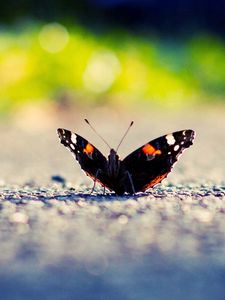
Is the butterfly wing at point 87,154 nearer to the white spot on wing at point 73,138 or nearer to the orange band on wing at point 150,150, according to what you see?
the white spot on wing at point 73,138

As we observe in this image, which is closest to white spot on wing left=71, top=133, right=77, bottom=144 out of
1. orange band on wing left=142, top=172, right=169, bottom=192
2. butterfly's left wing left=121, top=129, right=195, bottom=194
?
butterfly's left wing left=121, top=129, right=195, bottom=194

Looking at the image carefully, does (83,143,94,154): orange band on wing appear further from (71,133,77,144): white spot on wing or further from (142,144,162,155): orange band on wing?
(142,144,162,155): orange band on wing

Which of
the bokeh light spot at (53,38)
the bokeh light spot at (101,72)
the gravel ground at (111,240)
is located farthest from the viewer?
the bokeh light spot at (53,38)

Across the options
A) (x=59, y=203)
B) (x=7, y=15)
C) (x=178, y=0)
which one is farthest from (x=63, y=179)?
(x=178, y=0)

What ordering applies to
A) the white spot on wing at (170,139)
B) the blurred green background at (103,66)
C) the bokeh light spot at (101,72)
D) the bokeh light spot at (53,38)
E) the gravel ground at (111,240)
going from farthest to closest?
the bokeh light spot at (53,38)
the bokeh light spot at (101,72)
the blurred green background at (103,66)
the white spot on wing at (170,139)
the gravel ground at (111,240)

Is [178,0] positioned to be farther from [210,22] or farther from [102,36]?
[102,36]

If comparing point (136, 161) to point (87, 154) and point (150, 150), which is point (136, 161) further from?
point (87, 154)

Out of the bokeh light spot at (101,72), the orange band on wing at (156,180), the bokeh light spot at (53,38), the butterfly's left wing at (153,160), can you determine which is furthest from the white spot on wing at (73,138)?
the bokeh light spot at (53,38)
